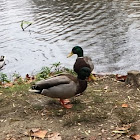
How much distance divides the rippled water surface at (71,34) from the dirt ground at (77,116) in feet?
12.9

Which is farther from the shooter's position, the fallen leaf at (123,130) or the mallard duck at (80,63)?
the mallard duck at (80,63)

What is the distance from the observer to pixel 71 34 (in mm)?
12398

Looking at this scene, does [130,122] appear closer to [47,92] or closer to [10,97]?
[47,92]

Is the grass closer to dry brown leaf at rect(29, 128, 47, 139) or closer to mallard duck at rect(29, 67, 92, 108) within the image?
dry brown leaf at rect(29, 128, 47, 139)

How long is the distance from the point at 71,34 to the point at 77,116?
332 inches

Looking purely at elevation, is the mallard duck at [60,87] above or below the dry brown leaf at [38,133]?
above

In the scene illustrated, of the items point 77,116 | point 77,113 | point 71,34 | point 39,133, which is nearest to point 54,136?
point 39,133

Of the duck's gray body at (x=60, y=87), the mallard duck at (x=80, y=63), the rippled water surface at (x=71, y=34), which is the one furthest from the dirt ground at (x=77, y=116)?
the rippled water surface at (x=71, y=34)

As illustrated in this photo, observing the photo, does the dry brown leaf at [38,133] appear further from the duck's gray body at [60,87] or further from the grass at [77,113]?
the duck's gray body at [60,87]

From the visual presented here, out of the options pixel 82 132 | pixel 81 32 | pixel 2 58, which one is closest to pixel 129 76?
pixel 82 132

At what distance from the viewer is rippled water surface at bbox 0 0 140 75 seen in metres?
9.73

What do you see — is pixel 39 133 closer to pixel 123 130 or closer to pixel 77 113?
pixel 77 113

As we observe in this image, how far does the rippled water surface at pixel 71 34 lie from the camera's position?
9.73m

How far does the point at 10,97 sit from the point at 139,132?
2318 mm
